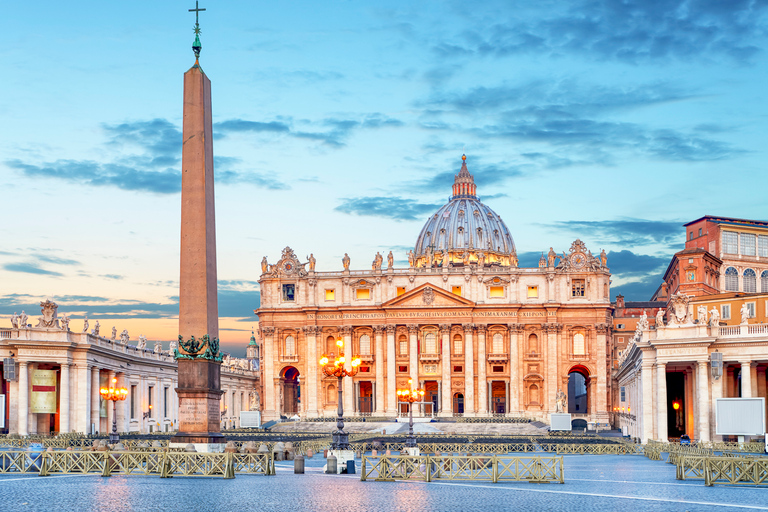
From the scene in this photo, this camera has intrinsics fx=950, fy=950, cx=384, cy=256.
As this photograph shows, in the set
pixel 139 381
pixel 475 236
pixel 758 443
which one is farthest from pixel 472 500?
pixel 475 236

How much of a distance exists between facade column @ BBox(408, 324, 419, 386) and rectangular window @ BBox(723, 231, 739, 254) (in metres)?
35.5

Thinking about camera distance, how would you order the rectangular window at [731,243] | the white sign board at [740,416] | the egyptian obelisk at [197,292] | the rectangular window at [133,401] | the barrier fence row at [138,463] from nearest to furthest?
the barrier fence row at [138,463], the egyptian obelisk at [197,292], the white sign board at [740,416], the rectangular window at [133,401], the rectangular window at [731,243]

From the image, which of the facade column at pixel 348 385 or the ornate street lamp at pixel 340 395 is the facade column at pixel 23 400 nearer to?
the ornate street lamp at pixel 340 395

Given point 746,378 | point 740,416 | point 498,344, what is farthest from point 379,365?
point 740,416

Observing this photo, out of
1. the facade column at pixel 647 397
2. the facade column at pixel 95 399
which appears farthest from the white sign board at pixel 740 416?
the facade column at pixel 95 399

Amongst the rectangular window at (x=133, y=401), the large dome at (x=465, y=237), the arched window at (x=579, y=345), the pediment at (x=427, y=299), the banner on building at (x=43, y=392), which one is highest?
the large dome at (x=465, y=237)

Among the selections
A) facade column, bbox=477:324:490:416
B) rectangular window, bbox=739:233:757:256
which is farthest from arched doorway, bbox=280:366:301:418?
rectangular window, bbox=739:233:757:256

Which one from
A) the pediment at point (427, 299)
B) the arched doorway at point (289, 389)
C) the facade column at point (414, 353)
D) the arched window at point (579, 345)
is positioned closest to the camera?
the pediment at point (427, 299)

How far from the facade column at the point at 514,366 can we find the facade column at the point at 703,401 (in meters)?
54.3

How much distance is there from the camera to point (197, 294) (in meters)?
28.2

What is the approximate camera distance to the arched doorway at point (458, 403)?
107m

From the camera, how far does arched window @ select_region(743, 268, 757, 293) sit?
82.5 m

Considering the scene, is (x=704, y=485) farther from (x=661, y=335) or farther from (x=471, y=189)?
(x=471, y=189)

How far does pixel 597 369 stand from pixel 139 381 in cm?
5357
